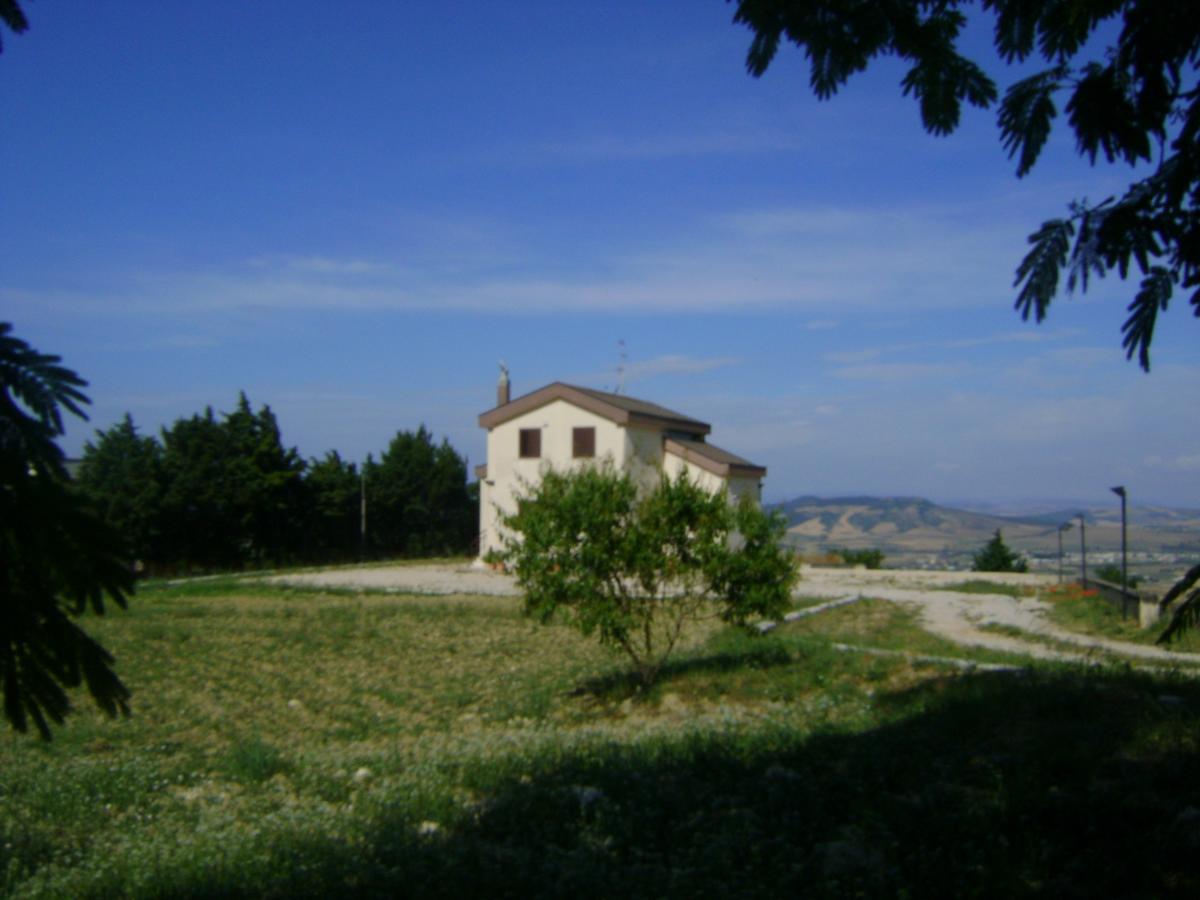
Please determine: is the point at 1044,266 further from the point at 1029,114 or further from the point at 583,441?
the point at 583,441

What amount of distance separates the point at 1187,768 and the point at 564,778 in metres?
3.71

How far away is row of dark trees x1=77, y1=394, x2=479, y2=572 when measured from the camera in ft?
118

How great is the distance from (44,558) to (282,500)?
38.5 meters

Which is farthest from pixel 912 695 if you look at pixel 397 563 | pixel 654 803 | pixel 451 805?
pixel 397 563

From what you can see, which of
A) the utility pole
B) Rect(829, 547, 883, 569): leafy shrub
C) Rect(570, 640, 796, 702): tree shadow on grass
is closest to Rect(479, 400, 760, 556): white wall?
Rect(829, 547, 883, 569): leafy shrub

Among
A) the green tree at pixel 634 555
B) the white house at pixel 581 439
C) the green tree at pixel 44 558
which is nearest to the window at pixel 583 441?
the white house at pixel 581 439

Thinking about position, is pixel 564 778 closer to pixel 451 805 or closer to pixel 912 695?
Result: pixel 451 805

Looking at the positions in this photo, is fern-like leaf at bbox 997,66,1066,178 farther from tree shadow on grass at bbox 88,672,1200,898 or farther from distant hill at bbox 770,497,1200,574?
distant hill at bbox 770,497,1200,574

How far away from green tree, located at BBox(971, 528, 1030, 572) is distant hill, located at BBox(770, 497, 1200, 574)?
2.46ft

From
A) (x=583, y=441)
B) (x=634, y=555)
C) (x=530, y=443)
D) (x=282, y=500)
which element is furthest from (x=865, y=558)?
(x=634, y=555)

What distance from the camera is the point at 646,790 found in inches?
249

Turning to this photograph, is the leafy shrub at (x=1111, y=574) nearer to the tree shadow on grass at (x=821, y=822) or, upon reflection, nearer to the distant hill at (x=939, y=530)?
the distant hill at (x=939, y=530)

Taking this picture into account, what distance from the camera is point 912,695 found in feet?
32.3

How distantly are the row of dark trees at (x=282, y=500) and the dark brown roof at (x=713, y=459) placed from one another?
13.4 metres
